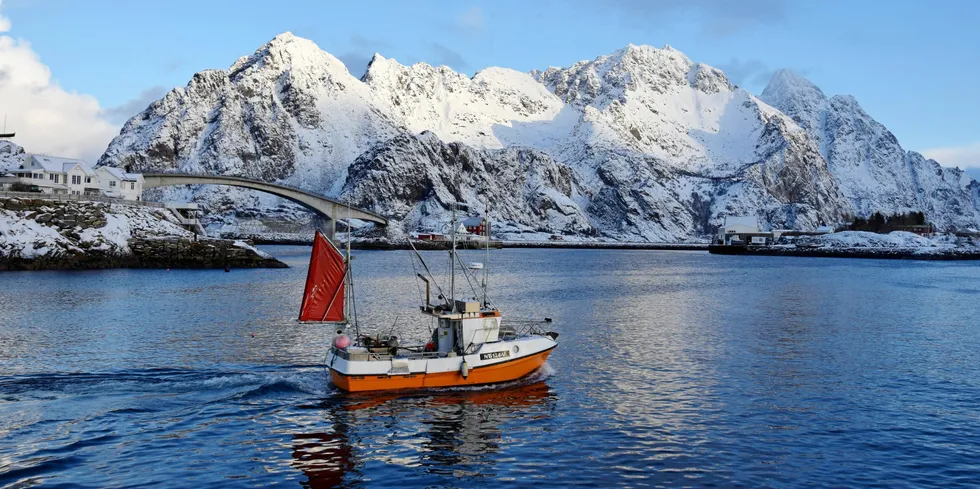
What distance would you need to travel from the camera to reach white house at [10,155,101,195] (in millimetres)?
120062

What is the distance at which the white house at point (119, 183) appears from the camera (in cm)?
12988

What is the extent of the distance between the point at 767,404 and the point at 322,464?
60.0 feet

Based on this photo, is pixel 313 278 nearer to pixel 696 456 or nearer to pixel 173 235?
pixel 696 456

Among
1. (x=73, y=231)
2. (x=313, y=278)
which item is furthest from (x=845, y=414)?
(x=73, y=231)

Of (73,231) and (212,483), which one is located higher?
(73,231)

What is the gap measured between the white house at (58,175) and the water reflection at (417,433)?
10590 cm

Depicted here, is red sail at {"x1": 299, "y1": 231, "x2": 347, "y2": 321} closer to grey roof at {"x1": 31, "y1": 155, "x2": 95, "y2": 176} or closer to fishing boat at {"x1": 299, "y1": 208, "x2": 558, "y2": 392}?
fishing boat at {"x1": 299, "y1": 208, "x2": 558, "y2": 392}

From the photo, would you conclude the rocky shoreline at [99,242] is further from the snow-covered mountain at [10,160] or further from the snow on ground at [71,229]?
the snow-covered mountain at [10,160]

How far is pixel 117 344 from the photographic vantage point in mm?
42312

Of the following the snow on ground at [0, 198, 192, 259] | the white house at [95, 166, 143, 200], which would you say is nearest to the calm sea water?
the snow on ground at [0, 198, 192, 259]

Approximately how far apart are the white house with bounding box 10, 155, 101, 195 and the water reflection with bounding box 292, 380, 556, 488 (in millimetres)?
105898

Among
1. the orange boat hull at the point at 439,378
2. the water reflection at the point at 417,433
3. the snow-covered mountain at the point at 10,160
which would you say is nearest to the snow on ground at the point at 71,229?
the snow-covered mountain at the point at 10,160

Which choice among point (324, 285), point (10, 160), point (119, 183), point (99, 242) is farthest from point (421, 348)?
point (10, 160)

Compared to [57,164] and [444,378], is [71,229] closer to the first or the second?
[57,164]
